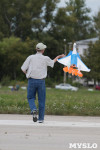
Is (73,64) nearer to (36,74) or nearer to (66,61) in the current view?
(66,61)

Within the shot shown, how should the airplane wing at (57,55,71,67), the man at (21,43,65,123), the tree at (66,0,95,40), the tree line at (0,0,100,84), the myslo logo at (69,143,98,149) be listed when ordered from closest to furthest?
the myslo logo at (69,143,98,149)
the man at (21,43,65,123)
the airplane wing at (57,55,71,67)
the tree line at (0,0,100,84)
the tree at (66,0,95,40)

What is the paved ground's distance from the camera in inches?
214

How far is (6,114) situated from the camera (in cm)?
988

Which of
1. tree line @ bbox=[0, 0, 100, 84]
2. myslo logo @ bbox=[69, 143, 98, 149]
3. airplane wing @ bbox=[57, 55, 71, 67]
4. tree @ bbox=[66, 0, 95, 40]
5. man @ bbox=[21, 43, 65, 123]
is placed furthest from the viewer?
tree @ bbox=[66, 0, 95, 40]

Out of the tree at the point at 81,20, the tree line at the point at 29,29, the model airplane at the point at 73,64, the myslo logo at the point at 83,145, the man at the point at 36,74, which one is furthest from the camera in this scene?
the tree at the point at 81,20

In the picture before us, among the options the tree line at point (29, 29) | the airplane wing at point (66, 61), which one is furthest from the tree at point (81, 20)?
the airplane wing at point (66, 61)

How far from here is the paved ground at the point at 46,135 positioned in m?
5.45

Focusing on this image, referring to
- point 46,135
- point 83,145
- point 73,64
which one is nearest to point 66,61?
point 73,64

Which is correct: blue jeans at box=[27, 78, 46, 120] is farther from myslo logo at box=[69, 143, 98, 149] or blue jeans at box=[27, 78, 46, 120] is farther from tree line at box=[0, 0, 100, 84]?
tree line at box=[0, 0, 100, 84]

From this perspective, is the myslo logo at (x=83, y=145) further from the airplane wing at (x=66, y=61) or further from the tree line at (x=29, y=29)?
the tree line at (x=29, y=29)

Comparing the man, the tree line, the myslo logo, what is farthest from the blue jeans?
the tree line

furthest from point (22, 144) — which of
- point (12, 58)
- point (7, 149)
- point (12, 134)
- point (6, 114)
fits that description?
point (12, 58)

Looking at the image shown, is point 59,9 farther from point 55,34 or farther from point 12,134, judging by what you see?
point 12,134

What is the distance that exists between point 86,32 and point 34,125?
87.1 meters
